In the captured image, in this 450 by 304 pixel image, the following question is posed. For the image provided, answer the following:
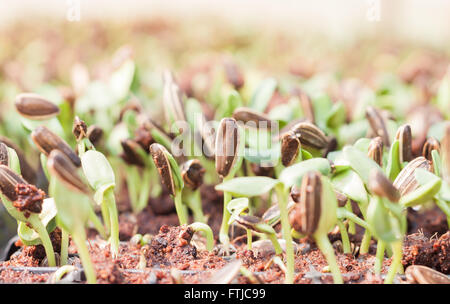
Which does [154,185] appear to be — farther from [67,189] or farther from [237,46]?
[237,46]

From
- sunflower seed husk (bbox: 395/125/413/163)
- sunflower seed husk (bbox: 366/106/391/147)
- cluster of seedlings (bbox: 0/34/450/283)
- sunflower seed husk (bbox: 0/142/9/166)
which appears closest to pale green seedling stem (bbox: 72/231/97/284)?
cluster of seedlings (bbox: 0/34/450/283)

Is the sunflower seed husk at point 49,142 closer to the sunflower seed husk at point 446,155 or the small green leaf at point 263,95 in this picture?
the small green leaf at point 263,95

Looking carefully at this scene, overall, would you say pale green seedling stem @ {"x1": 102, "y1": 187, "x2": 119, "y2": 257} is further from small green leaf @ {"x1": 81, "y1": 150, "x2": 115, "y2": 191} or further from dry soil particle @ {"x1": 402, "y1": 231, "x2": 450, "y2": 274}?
dry soil particle @ {"x1": 402, "y1": 231, "x2": 450, "y2": 274}

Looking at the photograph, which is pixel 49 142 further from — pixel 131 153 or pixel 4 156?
pixel 131 153

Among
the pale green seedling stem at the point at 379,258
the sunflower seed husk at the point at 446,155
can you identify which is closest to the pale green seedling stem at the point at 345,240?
the pale green seedling stem at the point at 379,258

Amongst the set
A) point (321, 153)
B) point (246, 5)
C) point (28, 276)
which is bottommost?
point (28, 276)
